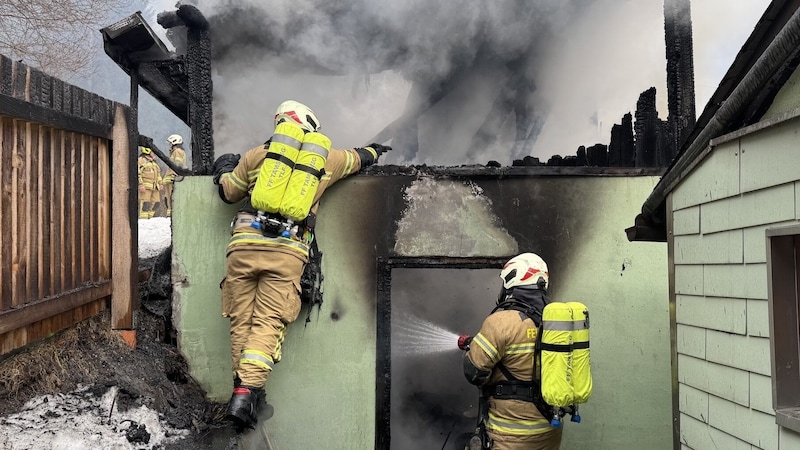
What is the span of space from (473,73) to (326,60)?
6.77 ft

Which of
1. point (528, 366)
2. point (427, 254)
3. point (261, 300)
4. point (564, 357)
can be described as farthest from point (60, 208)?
point (564, 357)

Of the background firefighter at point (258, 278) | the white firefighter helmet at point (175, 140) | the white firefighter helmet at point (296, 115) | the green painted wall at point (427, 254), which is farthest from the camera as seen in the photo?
the white firefighter helmet at point (175, 140)

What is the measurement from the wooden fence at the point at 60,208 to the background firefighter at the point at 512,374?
282 cm

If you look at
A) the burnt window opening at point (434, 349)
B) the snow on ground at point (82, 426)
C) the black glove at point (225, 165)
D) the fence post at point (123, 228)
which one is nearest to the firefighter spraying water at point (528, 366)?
the snow on ground at point (82, 426)

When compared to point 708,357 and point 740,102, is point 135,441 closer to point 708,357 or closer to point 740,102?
point 708,357

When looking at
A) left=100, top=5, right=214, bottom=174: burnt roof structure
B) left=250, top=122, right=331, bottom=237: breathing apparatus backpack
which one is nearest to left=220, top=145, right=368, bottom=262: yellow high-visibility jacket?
left=250, top=122, right=331, bottom=237: breathing apparatus backpack

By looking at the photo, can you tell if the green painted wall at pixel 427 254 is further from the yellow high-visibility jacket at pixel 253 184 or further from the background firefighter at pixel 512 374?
the background firefighter at pixel 512 374

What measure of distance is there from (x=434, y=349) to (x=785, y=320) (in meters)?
5.98

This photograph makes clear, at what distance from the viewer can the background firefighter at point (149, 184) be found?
11.5 metres

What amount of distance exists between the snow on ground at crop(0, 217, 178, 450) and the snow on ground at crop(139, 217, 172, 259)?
2.49 metres

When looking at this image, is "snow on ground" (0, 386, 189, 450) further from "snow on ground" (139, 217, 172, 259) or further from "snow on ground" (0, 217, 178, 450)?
"snow on ground" (139, 217, 172, 259)

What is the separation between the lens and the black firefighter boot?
13.9ft

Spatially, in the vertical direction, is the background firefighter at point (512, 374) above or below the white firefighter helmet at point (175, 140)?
below

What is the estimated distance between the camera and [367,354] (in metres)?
5.34
